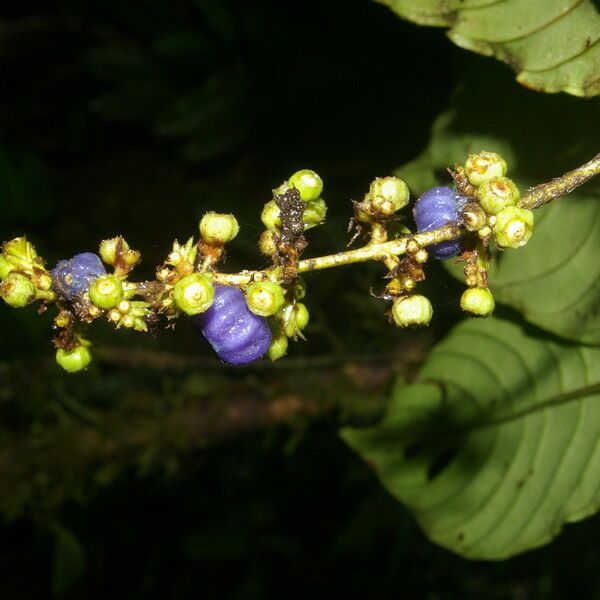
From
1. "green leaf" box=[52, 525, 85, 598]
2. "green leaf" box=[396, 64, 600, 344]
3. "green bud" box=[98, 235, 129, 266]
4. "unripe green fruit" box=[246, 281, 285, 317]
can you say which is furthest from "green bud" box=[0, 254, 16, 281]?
"green leaf" box=[52, 525, 85, 598]

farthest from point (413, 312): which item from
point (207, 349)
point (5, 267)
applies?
point (207, 349)

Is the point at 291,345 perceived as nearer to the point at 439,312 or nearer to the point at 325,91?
the point at 439,312

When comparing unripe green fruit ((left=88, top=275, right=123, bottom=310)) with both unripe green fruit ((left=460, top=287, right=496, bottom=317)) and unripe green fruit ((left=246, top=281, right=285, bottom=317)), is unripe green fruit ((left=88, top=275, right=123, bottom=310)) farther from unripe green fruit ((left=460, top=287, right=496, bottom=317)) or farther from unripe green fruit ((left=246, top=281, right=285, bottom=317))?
unripe green fruit ((left=460, top=287, right=496, bottom=317))

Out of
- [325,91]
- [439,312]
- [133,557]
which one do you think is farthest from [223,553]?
[325,91]

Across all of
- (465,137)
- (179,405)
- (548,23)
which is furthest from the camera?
(179,405)

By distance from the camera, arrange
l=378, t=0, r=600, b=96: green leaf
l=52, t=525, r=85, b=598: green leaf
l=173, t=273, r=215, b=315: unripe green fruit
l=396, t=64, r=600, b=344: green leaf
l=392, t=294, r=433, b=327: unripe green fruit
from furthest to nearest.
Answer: l=52, t=525, r=85, b=598: green leaf → l=396, t=64, r=600, b=344: green leaf → l=378, t=0, r=600, b=96: green leaf → l=392, t=294, r=433, b=327: unripe green fruit → l=173, t=273, r=215, b=315: unripe green fruit

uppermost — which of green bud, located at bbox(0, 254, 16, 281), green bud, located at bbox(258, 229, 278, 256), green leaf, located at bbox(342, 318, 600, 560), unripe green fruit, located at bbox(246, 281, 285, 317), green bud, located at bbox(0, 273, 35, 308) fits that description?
green bud, located at bbox(0, 254, 16, 281)

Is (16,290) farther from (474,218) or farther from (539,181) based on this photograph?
(539,181)
